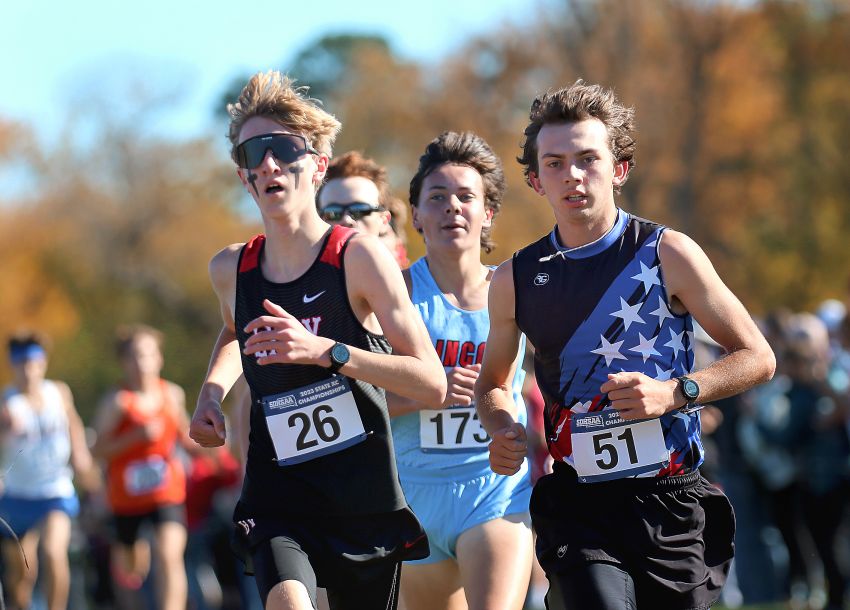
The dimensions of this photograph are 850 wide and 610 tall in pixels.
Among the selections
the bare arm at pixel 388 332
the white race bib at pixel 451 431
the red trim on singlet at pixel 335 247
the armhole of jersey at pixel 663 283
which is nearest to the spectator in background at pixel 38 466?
the white race bib at pixel 451 431

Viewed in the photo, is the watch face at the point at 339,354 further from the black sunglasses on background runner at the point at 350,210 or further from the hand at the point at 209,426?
the black sunglasses on background runner at the point at 350,210

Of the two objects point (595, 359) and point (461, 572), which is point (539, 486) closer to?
point (595, 359)

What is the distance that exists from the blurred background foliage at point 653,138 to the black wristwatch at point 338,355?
730 inches

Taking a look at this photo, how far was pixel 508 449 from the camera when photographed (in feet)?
15.4

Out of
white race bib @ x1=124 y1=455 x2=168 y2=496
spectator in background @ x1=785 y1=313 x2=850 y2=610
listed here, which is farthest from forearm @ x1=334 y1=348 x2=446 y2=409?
white race bib @ x1=124 y1=455 x2=168 y2=496

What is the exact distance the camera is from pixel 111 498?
36.7ft

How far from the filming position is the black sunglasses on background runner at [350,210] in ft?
22.5

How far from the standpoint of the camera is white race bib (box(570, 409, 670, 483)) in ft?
14.6

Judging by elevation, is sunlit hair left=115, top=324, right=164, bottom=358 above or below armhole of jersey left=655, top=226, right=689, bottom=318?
above

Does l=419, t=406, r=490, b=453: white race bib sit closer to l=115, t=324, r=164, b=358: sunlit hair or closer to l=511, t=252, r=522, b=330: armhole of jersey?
l=511, t=252, r=522, b=330: armhole of jersey

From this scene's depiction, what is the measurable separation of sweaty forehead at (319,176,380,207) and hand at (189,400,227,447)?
2.15m

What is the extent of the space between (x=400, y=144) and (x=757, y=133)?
10.1m

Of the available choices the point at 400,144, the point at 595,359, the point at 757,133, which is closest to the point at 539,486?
the point at 595,359

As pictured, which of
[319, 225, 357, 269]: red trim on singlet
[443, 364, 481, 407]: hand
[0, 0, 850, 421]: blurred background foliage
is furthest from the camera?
[0, 0, 850, 421]: blurred background foliage
